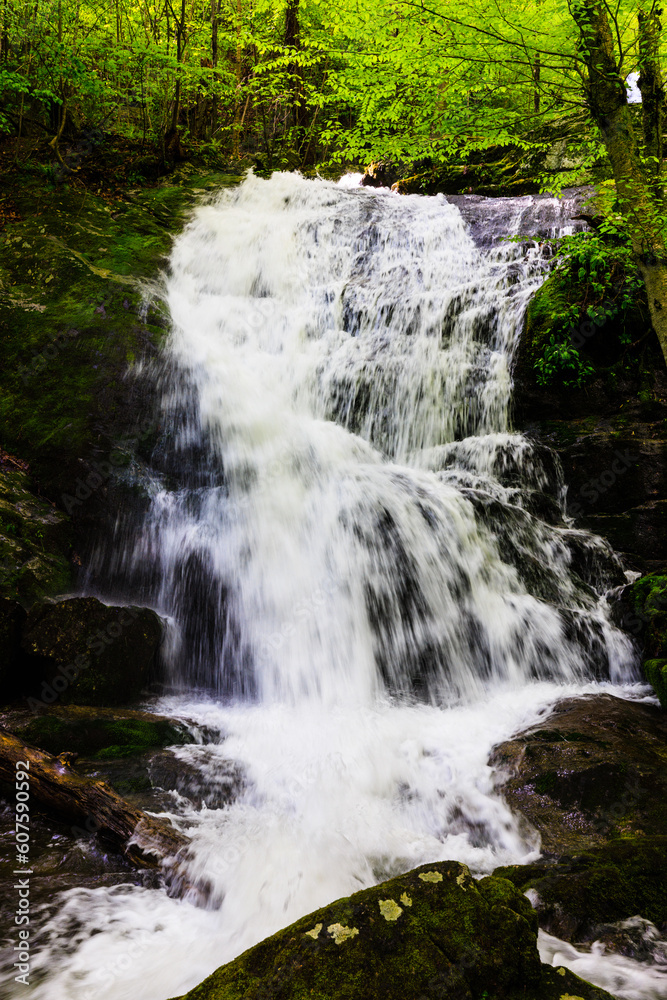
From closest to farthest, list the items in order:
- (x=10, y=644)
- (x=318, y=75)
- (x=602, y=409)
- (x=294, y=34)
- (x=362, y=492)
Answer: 1. (x=10, y=644)
2. (x=362, y=492)
3. (x=602, y=409)
4. (x=294, y=34)
5. (x=318, y=75)

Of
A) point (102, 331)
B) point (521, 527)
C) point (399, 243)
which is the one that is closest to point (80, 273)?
point (102, 331)

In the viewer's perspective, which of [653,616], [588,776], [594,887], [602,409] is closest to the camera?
[594,887]

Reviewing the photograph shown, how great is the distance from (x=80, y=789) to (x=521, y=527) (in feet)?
17.4

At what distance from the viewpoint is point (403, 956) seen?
5.20 feet

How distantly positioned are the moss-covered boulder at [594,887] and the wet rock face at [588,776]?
1.59 ft

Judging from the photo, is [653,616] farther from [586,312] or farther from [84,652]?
[84,652]

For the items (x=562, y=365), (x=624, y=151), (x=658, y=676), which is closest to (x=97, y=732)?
(x=658, y=676)

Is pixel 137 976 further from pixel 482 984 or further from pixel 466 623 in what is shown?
pixel 466 623

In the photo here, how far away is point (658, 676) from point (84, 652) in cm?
499

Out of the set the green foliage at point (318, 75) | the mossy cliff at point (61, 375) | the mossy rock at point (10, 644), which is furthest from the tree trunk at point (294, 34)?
the mossy rock at point (10, 644)

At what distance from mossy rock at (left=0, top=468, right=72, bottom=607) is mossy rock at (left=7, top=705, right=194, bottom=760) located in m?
1.09

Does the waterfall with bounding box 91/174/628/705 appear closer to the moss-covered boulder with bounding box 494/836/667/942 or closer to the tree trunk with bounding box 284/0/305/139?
the moss-covered boulder with bounding box 494/836/667/942

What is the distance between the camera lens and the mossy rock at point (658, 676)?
471 cm

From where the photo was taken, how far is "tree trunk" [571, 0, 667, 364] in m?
4.87
